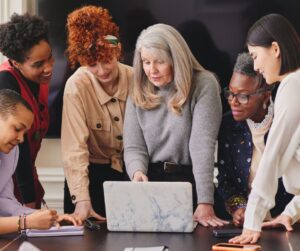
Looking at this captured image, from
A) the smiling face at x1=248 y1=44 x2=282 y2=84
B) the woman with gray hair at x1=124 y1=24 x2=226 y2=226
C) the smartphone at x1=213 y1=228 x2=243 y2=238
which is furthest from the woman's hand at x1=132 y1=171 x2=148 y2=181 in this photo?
the smiling face at x1=248 y1=44 x2=282 y2=84

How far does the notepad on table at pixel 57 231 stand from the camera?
2.48 m

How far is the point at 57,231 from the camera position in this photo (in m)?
2.49

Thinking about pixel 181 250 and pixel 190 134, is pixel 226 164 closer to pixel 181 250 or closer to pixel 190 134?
pixel 190 134

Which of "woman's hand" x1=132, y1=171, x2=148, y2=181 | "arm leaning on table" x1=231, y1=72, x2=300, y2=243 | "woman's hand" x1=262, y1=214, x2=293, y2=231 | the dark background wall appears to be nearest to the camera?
"arm leaning on table" x1=231, y1=72, x2=300, y2=243

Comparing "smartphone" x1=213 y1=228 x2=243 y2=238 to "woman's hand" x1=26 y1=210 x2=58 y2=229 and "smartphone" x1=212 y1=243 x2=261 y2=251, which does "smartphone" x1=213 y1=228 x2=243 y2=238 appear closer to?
"smartphone" x1=212 y1=243 x2=261 y2=251

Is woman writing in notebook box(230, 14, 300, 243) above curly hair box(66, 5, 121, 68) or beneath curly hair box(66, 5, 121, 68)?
beneath

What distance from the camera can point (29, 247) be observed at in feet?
7.41

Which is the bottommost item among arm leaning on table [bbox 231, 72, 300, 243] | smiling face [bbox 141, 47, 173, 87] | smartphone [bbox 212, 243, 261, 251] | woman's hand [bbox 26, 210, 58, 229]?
smartphone [bbox 212, 243, 261, 251]

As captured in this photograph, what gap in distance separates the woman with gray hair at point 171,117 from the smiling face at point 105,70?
13 centimetres

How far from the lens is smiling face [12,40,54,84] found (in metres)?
2.92

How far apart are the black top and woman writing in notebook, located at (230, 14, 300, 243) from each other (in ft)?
3.26

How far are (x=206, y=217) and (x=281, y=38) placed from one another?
2.46 feet

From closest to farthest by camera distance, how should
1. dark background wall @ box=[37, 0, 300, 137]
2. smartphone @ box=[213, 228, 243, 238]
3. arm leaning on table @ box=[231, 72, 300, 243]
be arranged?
arm leaning on table @ box=[231, 72, 300, 243] → smartphone @ box=[213, 228, 243, 238] → dark background wall @ box=[37, 0, 300, 137]

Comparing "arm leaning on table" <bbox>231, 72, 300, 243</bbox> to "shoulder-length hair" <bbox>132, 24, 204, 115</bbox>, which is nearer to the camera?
"arm leaning on table" <bbox>231, 72, 300, 243</bbox>
